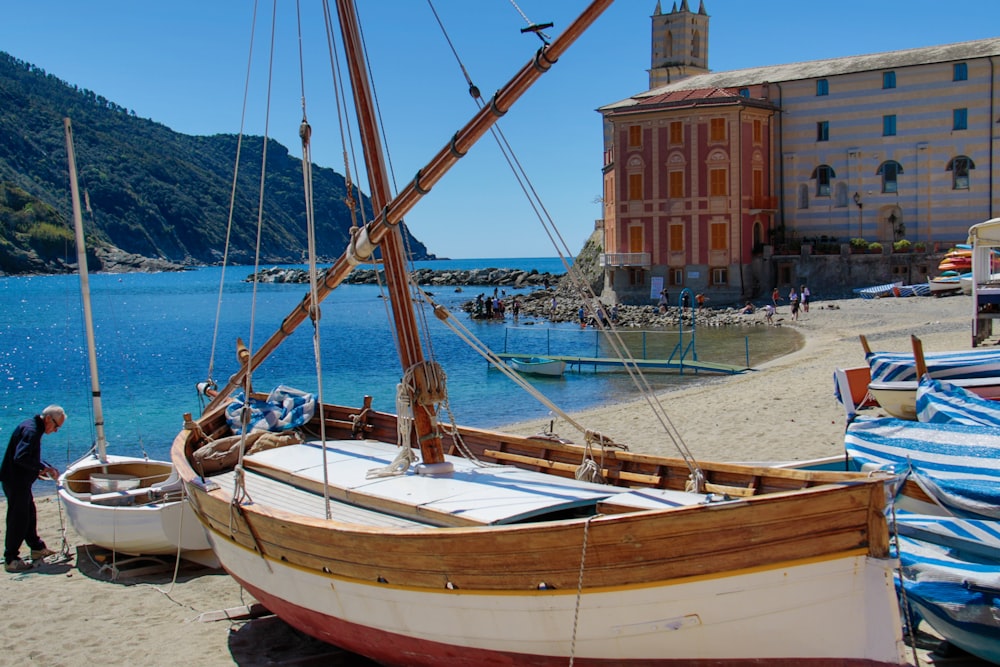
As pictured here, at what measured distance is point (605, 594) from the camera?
20.1 ft

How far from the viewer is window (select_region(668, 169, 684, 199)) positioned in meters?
57.4

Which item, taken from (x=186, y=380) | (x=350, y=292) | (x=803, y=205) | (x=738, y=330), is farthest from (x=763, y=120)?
(x=350, y=292)

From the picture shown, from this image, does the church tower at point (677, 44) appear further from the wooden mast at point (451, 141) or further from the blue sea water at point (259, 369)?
the wooden mast at point (451, 141)

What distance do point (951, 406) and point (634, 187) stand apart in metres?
47.3

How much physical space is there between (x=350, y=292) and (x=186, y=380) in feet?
287

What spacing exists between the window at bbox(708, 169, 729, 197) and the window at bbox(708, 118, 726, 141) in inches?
80.1

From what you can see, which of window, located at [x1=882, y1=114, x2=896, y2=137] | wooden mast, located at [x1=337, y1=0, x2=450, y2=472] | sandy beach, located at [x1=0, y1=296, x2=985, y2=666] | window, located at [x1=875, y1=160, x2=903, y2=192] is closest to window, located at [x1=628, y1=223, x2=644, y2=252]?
window, located at [x1=875, y1=160, x2=903, y2=192]

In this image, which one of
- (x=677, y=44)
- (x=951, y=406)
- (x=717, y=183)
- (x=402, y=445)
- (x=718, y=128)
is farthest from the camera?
(x=677, y=44)

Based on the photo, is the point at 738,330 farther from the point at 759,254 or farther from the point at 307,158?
the point at 307,158

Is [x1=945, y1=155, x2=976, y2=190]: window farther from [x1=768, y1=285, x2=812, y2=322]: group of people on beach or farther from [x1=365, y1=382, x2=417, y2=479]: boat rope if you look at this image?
[x1=365, y1=382, x2=417, y2=479]: boat rope

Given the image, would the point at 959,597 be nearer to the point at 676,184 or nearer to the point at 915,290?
the point at 915,290

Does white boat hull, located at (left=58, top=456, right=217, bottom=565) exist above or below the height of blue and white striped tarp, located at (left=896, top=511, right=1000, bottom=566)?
below

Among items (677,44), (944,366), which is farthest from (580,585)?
(677,44)

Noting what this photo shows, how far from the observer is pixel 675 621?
600cm
